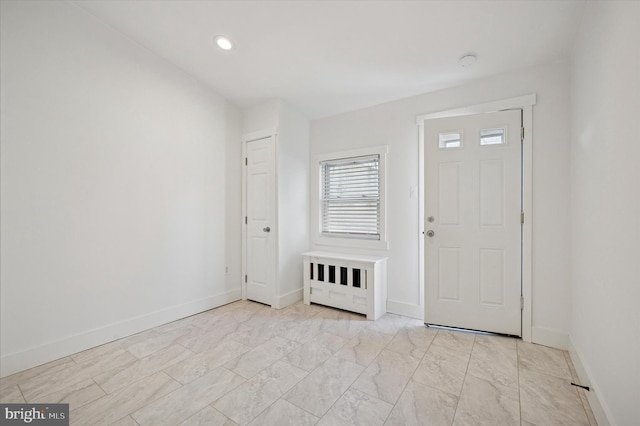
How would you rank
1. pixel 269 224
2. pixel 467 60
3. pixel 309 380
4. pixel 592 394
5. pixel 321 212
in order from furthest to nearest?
pixel 321 212 → pixel 269 224 → pixel 467 60 → pixel 309 380 → pixel 592 394

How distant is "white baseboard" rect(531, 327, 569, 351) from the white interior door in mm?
2702

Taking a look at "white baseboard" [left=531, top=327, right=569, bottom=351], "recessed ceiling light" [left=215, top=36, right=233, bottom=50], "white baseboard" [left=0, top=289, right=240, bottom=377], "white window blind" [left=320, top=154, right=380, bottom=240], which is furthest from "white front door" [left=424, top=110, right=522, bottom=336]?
"white baseboard" [left=0, top=289, right=240, bottom=377]

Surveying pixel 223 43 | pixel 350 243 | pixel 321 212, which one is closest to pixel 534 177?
pixel 350 243

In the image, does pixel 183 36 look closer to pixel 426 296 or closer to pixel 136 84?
pixel 136 84

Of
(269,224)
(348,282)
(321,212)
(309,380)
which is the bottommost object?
(309,380)

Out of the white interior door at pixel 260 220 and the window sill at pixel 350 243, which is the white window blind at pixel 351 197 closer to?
the window sill at pixel 350 243

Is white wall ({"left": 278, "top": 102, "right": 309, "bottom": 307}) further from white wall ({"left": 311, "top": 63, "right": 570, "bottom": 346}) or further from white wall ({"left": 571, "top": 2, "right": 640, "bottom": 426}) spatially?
white wall ({"left": 571, "top": 2, "right": 640, "bottom": 426})

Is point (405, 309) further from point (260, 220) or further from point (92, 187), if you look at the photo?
point (92, 187)

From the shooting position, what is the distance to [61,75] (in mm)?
2111

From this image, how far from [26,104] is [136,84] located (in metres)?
0.87

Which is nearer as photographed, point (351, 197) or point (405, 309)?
point (405, 309)

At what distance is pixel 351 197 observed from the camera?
3.50 m

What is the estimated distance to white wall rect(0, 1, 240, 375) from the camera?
191 centimetres

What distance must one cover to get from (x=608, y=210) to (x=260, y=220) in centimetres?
312
